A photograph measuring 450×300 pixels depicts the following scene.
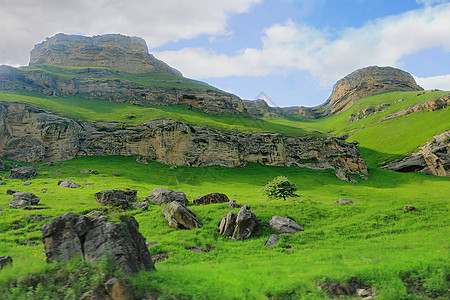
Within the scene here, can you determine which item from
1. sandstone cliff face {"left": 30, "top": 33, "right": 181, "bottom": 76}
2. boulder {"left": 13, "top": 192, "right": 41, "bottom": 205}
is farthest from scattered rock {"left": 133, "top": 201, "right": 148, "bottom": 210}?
sandstone cliff face {"left": 30, "top": 33, "right": 181, "bottom": 76}

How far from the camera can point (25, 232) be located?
1955 cm

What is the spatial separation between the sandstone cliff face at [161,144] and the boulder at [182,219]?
4580 centimetres

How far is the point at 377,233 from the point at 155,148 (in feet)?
191

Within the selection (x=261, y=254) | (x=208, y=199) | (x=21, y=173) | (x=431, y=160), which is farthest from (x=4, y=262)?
(x=431, y=160)

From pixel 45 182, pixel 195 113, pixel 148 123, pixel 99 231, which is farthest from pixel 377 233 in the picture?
pixel 195 113

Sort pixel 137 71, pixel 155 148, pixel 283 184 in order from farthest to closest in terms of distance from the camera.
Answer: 1. pixel 137 71
2. pixel 155 148
3. pixel 283 184

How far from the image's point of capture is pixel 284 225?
70.4 ft

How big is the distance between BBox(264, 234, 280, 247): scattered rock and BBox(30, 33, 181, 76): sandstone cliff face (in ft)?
560

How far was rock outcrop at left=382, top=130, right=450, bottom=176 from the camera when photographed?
2736 inches

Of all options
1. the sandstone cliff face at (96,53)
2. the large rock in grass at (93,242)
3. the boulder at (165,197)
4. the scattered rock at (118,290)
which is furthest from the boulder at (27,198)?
the sandstone cliff face at (96,53)

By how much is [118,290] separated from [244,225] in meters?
13.5

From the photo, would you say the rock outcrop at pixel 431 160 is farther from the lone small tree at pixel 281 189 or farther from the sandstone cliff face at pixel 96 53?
the sandstone cliff face at pixel 96 53

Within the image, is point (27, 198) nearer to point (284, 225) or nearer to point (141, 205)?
point (141, 205)

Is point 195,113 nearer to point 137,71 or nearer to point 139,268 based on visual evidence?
point 137,71
